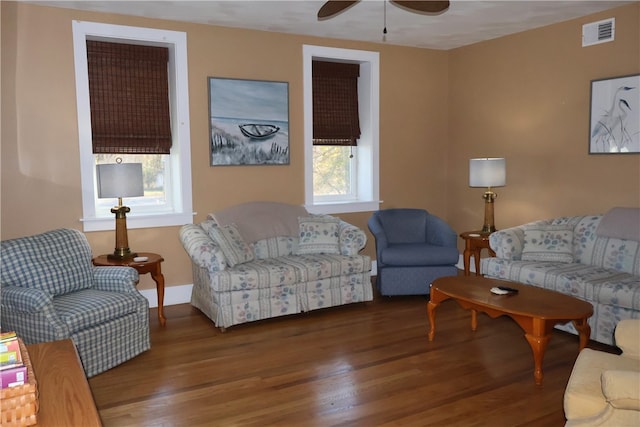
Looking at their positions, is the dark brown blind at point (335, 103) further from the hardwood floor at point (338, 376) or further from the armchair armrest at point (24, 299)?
the armchair armrest at point (24, 299)

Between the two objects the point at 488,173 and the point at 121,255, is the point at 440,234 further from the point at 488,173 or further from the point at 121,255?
the point at 121,255

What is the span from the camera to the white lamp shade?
13.6 feet

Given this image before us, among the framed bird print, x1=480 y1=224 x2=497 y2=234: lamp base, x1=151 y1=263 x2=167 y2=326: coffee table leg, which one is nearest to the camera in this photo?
x1=151 y1=263 x2=167 y2=326: coffee table leg

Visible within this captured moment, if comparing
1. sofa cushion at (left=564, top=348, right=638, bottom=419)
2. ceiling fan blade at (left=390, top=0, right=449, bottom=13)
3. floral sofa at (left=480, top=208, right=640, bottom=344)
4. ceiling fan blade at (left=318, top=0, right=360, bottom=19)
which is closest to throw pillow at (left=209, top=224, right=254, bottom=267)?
ceiling fan blade at (left=318, top=0, right=360, bottom=19)

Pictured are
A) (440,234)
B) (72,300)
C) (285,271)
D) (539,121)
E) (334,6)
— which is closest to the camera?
(334,6)

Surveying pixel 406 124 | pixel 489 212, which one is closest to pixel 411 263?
pixel 489 212

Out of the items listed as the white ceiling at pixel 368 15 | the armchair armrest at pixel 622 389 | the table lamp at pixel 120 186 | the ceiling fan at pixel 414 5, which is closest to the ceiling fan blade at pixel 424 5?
the ceiling fan at pixel 414 5

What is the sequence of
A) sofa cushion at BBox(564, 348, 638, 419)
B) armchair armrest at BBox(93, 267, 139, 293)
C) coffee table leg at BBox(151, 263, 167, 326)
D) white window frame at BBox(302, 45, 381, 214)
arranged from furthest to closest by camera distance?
white window frame at BBox(302, 45, 381, 214) → coffee table leg at BBox(151, 263, 167, 326) → armchair armrest at BBox(93, 267, 139, 293) → sofa cushion at BBox(564, 348, 638, 419)

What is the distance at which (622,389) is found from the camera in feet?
6.47

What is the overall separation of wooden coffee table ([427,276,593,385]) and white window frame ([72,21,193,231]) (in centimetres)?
249

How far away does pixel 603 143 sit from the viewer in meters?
4.71

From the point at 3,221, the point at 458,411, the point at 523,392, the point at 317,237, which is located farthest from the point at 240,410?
the point at 3,221

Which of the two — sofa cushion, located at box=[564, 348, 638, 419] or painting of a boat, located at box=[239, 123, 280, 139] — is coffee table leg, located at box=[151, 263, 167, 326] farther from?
sofa cushion, located at box=[564, 348, 638, 419]

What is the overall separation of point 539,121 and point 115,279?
4.17 m
